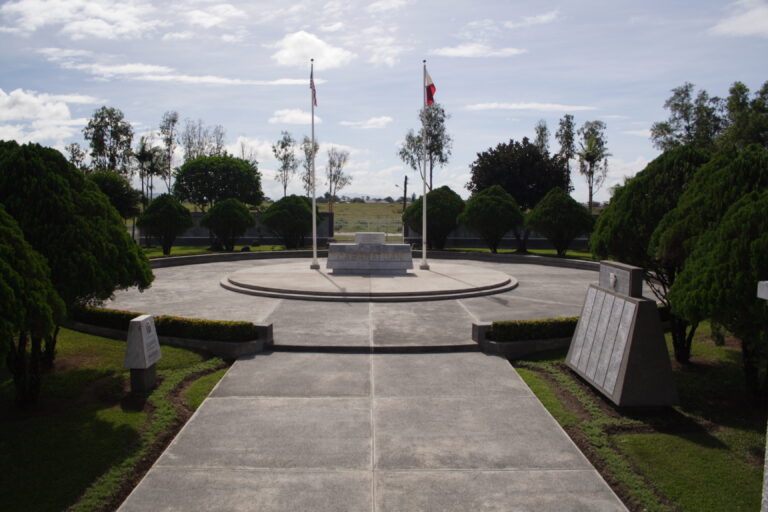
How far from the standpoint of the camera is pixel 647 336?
8594mm

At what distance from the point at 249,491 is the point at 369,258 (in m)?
18.1

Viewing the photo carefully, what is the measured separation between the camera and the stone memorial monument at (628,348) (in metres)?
8.59

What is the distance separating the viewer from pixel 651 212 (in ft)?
37.0

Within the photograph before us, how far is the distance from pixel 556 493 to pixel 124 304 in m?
15.5

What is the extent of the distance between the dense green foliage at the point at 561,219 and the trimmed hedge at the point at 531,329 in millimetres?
22143

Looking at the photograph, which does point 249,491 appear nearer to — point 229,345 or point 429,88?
point 229,345

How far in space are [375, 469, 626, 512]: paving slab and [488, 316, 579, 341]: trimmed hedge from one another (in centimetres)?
543

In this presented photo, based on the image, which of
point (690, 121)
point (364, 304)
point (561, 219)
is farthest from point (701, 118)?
point (364, 304)

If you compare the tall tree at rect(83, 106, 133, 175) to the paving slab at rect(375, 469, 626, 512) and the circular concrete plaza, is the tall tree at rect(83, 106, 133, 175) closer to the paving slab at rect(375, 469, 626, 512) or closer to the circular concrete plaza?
the circular concrete plaza

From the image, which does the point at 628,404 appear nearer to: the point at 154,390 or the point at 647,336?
the point at 647,336

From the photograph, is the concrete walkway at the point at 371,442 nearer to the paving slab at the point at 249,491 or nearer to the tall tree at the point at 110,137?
the paving slab at the point at 249,491

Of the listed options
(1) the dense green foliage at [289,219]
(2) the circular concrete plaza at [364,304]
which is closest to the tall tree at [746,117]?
(2) the circular concrete plaza at [364,304]

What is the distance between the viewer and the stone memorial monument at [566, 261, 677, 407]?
8.59 m

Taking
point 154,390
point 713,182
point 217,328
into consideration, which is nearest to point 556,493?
point 713,182
